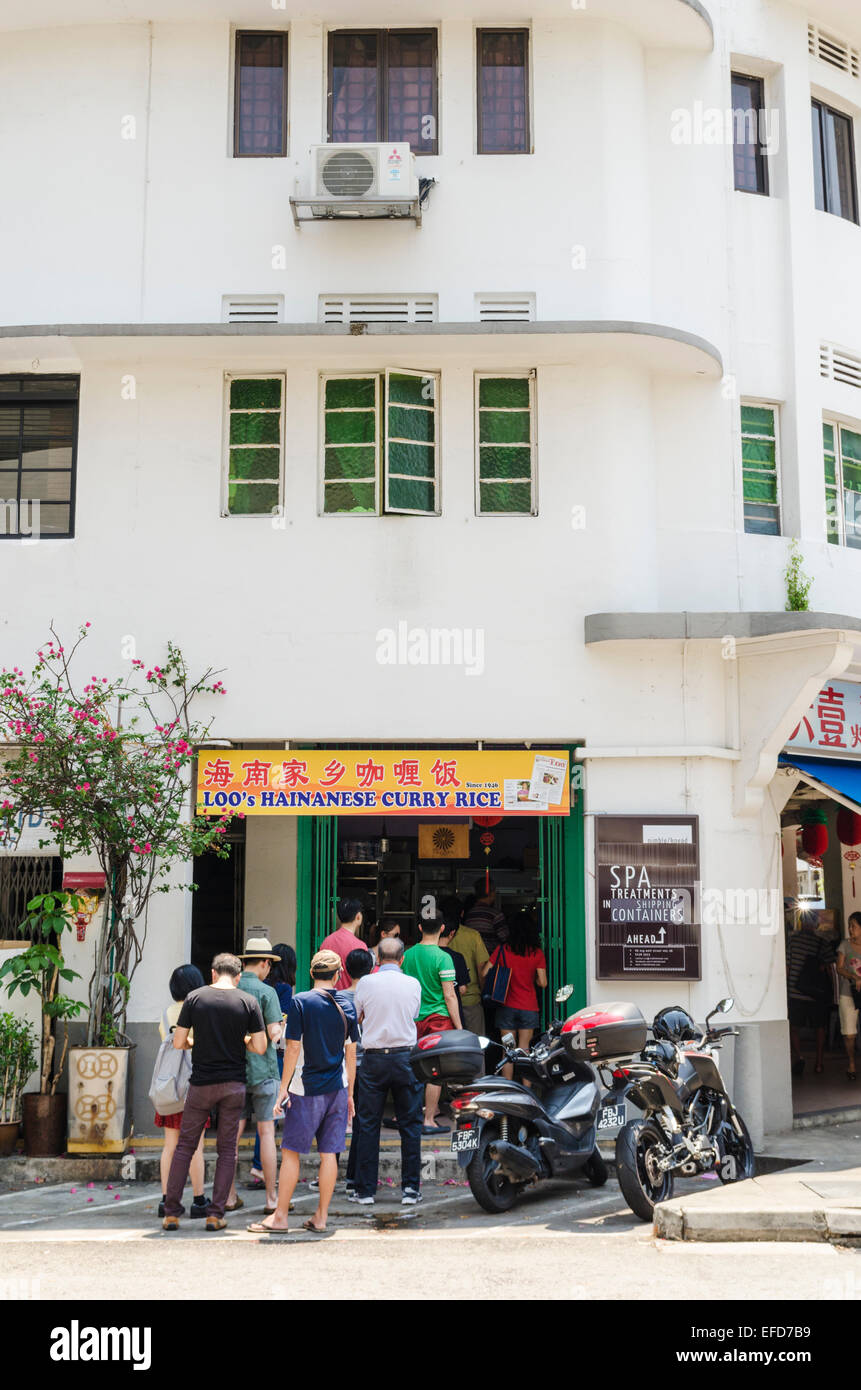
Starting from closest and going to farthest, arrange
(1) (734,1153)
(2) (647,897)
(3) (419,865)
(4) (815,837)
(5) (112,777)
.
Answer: (1) (734,1153) → (5) (112,777) → (2) (647,897) → (3) (419,865) → (4) (815,837)

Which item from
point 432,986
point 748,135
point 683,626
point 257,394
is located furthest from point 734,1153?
point 748,135

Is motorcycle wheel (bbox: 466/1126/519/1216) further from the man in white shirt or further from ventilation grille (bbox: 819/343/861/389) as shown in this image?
ventilation grille (bbox: 819/343/861/389)

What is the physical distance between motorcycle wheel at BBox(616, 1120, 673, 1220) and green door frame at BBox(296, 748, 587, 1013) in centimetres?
319

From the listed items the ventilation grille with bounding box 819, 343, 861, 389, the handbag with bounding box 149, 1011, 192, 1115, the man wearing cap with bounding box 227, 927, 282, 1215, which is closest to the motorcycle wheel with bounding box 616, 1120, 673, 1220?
the man wearing cap with bounding box 227, 927, 282, 1215

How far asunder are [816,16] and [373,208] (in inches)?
213

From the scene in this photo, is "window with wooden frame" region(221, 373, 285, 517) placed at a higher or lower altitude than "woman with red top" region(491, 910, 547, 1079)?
higher

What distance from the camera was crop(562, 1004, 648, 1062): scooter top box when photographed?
9.78 m

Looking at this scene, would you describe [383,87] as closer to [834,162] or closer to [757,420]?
[757,420]

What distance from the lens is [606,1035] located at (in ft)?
32.1

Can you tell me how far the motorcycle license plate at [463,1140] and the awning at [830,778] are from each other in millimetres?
5237

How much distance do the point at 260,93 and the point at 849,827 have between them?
939 centimetres

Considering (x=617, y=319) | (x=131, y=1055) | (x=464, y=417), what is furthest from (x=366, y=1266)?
(x=617, y=319)

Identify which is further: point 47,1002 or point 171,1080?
point 47,1002
